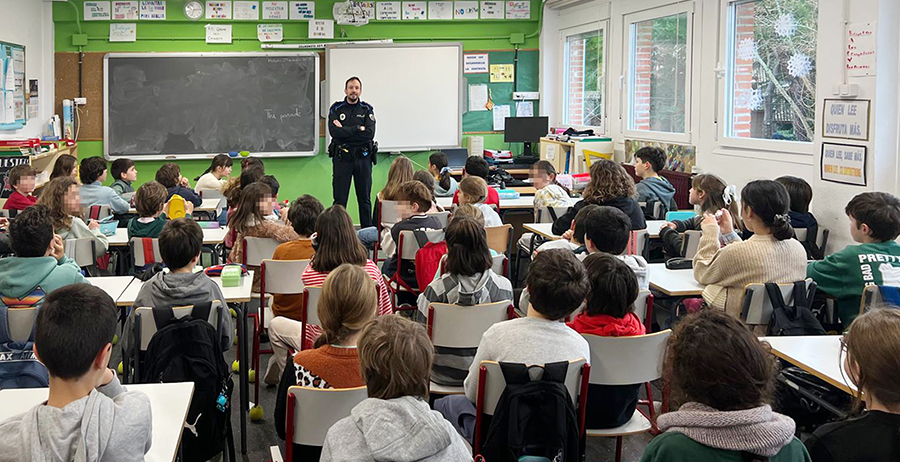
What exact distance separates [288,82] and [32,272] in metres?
6.63

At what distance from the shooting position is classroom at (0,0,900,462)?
72.9 inches

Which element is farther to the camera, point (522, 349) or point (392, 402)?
point (522, 349)

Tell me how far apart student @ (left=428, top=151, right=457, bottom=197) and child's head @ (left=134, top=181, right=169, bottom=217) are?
2.53 meters

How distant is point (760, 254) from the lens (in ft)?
12.1

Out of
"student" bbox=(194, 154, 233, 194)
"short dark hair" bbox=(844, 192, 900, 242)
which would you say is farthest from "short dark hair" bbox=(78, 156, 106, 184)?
"short dark hair" bbox=(844, 192, 900, 242)

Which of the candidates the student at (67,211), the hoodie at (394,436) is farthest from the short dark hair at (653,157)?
the hoodie at (394,436)

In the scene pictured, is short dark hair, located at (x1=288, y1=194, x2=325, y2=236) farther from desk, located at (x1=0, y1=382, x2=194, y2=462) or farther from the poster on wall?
the poster on wall

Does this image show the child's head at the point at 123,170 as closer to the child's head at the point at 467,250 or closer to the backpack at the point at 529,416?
the child's head at the point at 467,250

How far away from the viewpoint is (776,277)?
3672 mm

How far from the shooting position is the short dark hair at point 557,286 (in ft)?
8.59

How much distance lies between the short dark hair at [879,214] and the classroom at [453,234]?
0.04 ft

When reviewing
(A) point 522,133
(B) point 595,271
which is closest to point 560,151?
(A) point 522,133

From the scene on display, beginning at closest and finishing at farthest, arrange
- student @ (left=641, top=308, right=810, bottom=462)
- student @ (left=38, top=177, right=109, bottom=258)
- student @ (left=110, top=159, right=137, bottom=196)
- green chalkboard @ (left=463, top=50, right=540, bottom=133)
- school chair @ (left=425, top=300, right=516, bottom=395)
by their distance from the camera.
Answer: student @ (left=641, top=308, right=810, bottom=462) → school chair @ (left=425, top=300, right=516, bottom=395) → student @ (left=38, top=177, right=109, bottom=258) → student @ (left=110, top=159, right=137, bottom=196) → green chalkboard @ (left=463, top=50, right=540, bottom=133)

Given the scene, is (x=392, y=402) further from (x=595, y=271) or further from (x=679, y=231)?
(x=679, y=231)
